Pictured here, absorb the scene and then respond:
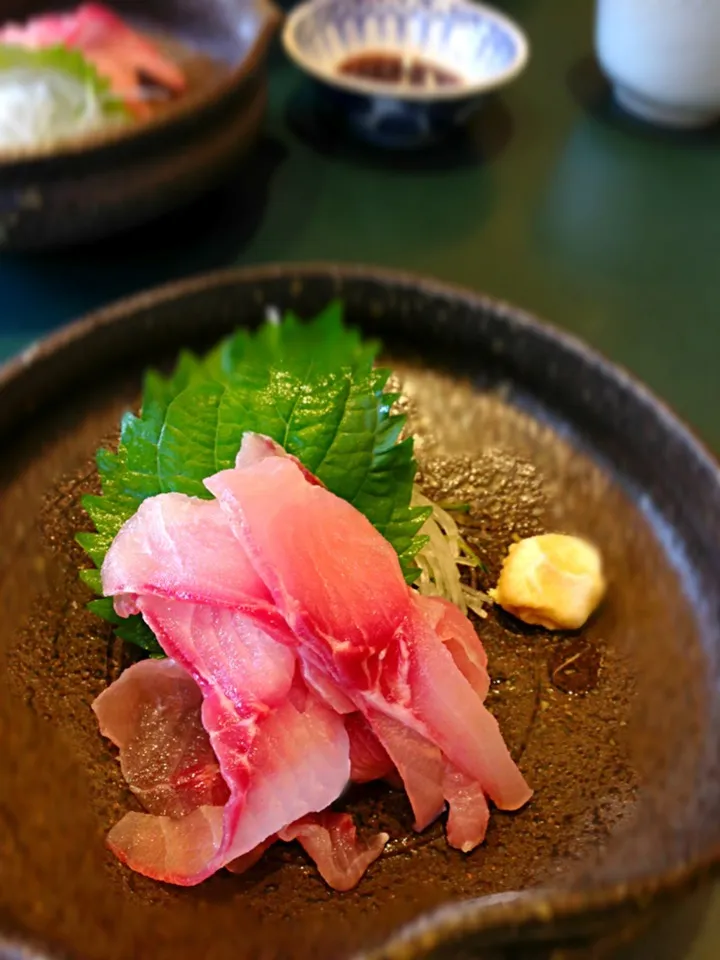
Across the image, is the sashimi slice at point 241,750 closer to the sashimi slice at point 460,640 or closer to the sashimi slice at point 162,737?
the sashimi slice at point 162,737

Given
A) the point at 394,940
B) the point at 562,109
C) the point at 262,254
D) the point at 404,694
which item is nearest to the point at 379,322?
the point at 262,254

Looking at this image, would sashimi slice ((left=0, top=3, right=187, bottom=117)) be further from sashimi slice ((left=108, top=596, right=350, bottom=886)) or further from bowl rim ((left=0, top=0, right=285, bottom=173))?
sashimi slice ((left=108, top=596, right=350, bottom=886))

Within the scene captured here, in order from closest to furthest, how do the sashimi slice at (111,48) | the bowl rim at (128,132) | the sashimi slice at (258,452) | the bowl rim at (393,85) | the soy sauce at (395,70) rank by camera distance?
the sashimi slice at (258,452) < the bowl rim at (128,132) < the sashimi slice at (111,48) < the bowl rim at (393,85) < the soy sauce at (395,70)

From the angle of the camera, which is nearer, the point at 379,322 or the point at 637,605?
the point at 637,605

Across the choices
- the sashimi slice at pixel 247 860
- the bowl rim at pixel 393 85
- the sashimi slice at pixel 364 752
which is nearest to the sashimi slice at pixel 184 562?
the sashimi slice at pixel 364 752

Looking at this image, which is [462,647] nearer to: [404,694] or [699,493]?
[404,694]

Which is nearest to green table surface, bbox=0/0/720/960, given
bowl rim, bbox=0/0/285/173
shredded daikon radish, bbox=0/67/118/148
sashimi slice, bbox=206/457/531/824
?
shredded daikon radish, bbox=0/67/118/148
